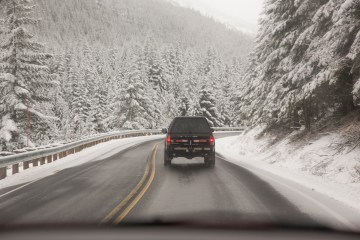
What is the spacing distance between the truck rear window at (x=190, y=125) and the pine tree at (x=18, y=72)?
1392 centimetres

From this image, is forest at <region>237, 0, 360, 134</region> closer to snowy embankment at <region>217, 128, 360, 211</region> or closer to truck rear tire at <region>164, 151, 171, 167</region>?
snowy embankment at <region>217, 128, 360, 211</region>

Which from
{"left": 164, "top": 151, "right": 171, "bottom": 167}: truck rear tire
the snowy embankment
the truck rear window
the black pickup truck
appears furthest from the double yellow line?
the snowy embankment

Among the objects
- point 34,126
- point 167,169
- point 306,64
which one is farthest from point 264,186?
point 34,126

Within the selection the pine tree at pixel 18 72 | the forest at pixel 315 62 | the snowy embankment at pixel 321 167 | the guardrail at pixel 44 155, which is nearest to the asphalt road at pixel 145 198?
the snowy embankment at pixel 321 167

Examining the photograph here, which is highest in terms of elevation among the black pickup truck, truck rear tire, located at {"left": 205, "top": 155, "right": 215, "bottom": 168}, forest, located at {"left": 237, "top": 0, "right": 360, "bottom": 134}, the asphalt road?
forest, located at {"left": 237, "top": 0, "right": 360, "bottom": 134}

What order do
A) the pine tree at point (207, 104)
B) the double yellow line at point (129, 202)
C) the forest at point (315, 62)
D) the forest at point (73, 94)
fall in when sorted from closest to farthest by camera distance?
the double yellow line at point (129, 202) → the forest at point (315, 62) → the forest at point (73, 94) → the pine tree at point (207, 104)

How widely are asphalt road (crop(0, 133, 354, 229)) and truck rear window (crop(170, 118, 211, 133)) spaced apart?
2.36 meters

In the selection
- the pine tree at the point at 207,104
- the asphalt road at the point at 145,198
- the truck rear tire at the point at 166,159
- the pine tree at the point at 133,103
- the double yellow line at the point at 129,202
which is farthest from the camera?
the pine tree at the point at 207,104

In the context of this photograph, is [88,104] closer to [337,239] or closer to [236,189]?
[236,189]

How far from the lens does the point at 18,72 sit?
1046 inches

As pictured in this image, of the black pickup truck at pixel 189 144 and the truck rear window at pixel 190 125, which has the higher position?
the truck rear window at pixel 190 125

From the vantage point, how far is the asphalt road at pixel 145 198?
23.5ft

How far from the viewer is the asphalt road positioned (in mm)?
7156

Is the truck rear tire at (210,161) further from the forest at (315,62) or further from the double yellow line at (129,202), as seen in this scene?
the forest at (315,62)
